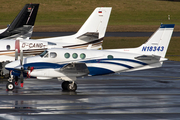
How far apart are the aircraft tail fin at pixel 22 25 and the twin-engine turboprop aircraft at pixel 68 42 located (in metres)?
3.55

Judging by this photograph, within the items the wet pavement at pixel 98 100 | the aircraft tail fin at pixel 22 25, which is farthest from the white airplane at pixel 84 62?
the aircraft tail fin at pixel 22 25

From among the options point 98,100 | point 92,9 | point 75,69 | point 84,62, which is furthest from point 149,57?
point 92,9

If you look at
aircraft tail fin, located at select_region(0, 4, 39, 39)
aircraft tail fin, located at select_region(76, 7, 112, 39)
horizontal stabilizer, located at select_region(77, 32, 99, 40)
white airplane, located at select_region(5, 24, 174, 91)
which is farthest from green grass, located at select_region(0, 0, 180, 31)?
white airplane, located at select_region(5, 24, 174, 91)

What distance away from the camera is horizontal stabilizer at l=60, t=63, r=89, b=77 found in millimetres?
21797

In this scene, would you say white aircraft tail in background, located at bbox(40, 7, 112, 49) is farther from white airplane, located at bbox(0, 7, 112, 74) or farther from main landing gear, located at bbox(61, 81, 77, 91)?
main landing gear, located at bbox(61, 81, 77, 91)

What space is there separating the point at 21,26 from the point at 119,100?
1703 centimetres

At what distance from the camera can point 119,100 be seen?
1928cm

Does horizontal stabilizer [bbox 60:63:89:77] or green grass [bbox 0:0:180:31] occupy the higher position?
green grass [bbox 0:0:180:31]

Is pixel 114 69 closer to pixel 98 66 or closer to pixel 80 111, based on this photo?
pixel 98 66

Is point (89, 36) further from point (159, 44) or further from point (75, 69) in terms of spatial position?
point (75, 69)

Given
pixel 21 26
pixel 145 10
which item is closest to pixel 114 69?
pixel 21 26

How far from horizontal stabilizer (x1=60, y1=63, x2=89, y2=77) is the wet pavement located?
1.07m

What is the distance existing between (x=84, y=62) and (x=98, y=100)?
13.6 ft

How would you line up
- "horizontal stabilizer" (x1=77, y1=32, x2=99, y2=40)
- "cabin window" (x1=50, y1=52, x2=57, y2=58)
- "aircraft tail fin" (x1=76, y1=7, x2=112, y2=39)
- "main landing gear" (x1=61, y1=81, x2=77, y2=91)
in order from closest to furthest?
1. "main landing gear" (x1=61, y1=81, x2=77, y2=91)
2. "cabin window" (x1=50, y1=52, x2=57, y2=58)
3. "horizontal stabilizer" (x1=77, y1=32, x2=99, y2=40)
4. "aircraft tail fin" (x1=76, y1=7, x2=112, y2=39)
